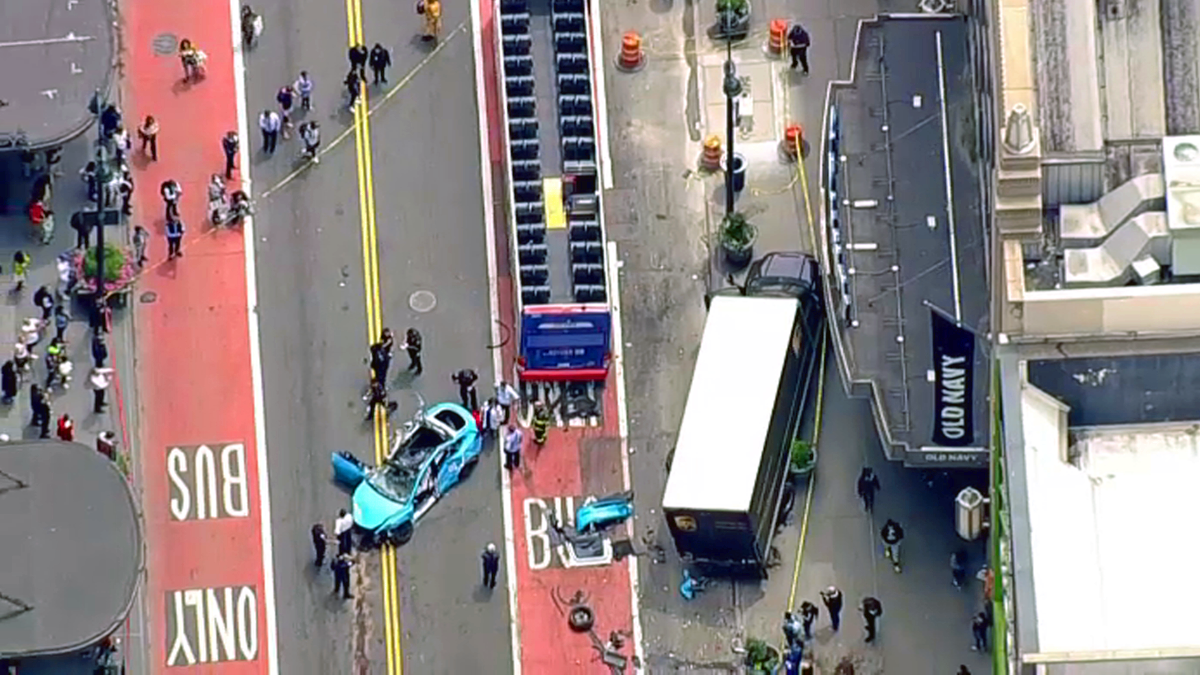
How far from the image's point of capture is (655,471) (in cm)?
13775

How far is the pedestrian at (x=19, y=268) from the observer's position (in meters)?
140

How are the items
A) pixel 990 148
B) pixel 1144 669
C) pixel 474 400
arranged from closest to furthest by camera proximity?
pixel 1144 669 < pixel 990 148 < pixel 474 400

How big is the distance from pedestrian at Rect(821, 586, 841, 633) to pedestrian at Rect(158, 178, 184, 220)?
25927 mm

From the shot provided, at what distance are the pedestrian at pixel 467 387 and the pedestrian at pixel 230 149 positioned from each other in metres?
11.1

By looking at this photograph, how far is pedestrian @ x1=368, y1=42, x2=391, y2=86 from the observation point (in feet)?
472

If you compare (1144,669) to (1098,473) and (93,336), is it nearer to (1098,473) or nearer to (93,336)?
(1098,473)

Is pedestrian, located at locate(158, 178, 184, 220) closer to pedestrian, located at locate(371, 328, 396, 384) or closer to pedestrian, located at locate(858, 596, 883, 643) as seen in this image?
pedestrian, located at locate(371, 328, 396, 384)

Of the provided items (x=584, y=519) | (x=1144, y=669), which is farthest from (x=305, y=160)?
(x=1144, y=669)

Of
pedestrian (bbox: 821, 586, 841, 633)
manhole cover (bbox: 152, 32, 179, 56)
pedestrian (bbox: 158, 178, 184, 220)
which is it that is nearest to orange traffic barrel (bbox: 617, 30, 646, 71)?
manhole cover (bbox: 152, 32, 179, 56)

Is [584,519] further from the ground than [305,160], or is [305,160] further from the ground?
[305,160]

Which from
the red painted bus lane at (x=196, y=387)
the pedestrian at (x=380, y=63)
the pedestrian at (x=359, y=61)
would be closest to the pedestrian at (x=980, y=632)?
the red painted bus lane at (x=196, y=387)

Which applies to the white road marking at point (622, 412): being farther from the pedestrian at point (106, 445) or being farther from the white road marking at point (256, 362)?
the pedestrian at point (106, 445)

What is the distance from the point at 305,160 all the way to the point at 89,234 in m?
7.93

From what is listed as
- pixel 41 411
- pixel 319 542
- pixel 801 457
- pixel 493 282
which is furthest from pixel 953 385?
pixel 41 411
